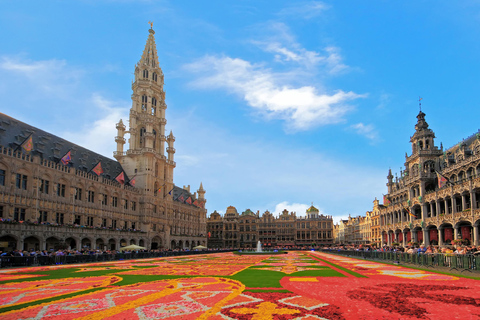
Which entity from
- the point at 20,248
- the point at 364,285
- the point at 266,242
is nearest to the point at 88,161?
the point at 20,248

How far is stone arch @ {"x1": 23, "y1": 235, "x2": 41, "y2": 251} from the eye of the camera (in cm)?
4447

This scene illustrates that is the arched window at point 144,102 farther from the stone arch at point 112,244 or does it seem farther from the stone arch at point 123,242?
the stone arch at point 112,244

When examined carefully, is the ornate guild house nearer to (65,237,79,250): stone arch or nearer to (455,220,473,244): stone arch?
(65,237,79,250): stone arch

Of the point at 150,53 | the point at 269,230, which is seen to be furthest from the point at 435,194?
the point at 269,230

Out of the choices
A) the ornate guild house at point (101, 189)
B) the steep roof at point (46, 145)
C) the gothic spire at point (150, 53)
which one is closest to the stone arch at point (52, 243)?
the ornate guild house at point (101, 189)

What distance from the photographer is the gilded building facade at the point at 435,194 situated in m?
44.1

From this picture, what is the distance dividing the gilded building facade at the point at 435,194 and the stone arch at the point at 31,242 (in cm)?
5518

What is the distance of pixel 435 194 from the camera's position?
5238cm

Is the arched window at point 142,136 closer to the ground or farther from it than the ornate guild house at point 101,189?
farther from it

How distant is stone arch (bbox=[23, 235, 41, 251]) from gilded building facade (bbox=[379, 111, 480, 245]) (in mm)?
55177

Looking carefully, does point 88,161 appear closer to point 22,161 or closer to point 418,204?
point 22,161

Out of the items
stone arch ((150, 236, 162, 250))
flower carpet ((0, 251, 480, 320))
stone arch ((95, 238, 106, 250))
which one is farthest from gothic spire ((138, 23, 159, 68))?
flower carpet ((0, 251, 480, 320))

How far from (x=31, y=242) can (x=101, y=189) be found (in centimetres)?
1740

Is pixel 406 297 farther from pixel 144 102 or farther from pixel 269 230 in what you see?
pixel 269 230
